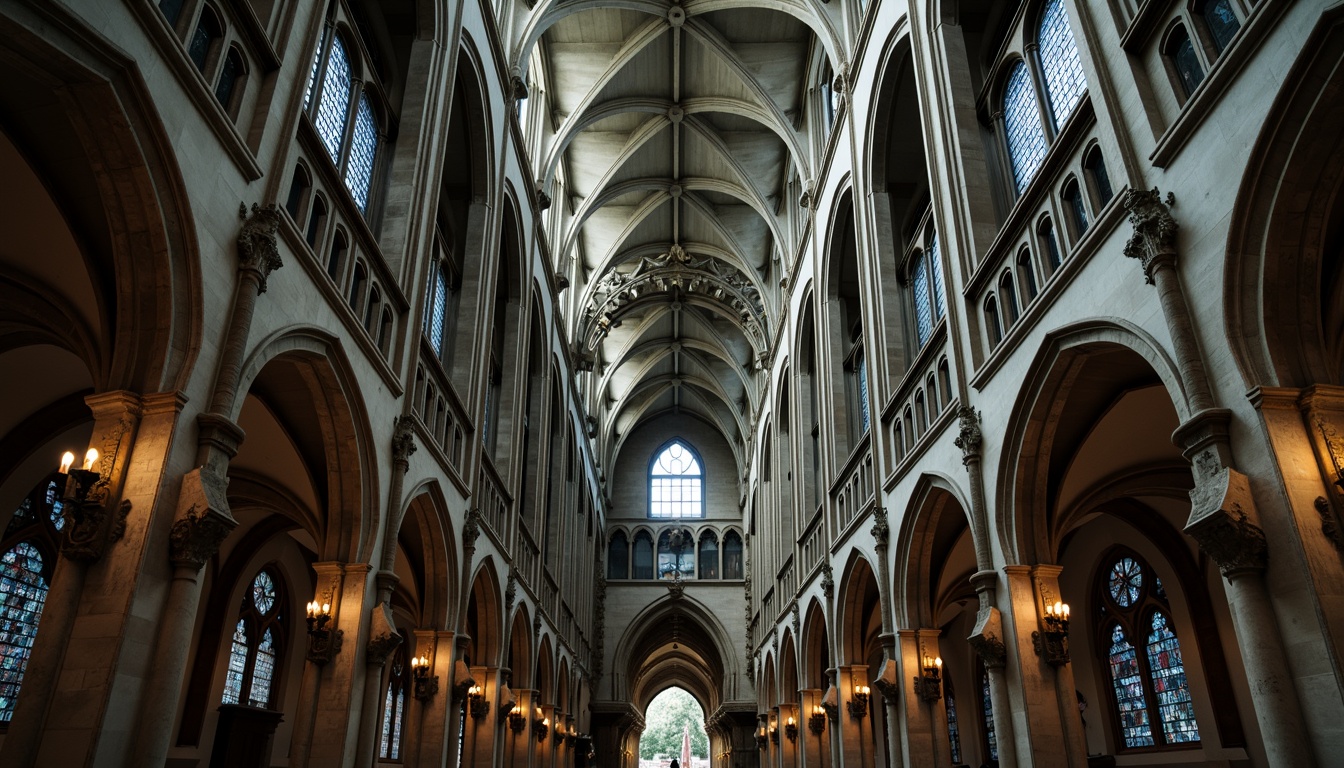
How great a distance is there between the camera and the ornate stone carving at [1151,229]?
25.6 feet

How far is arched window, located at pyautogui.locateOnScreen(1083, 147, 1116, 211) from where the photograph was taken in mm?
9703

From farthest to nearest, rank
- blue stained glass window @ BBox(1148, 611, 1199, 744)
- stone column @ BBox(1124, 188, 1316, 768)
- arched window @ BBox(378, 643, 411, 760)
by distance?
arched window @ BBox(378, 643, 411, 760)
blue stained glass window @ BBox(1148, 611, 1199, 744)
stone column @ BBox(1124, 188, 1316, 768)

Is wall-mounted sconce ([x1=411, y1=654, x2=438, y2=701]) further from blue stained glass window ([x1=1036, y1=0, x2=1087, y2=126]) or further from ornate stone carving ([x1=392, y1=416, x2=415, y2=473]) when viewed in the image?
blue stained glass window ([x1=1036, y1=0, x2=1087, y2=126])

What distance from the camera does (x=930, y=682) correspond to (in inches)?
573

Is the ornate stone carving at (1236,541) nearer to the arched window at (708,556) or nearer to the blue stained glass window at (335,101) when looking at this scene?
the blue stained glass window at (335,101)

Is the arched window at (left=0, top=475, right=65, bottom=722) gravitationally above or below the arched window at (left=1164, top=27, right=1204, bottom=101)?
below

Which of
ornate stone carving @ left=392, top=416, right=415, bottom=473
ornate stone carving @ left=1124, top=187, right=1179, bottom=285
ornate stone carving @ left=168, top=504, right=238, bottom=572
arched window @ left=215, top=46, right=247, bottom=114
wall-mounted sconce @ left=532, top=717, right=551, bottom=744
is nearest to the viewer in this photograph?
ornate stone carving @ left=168, top=504, right=238, bottom=572

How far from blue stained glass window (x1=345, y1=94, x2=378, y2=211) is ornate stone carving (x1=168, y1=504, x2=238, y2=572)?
7.47 metres

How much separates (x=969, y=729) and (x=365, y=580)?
20.5 meters

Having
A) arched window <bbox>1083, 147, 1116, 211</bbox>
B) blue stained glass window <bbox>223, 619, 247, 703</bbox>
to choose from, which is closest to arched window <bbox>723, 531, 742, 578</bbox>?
blue stained glass window <bbox>223, 619, 247, 703</bbox>

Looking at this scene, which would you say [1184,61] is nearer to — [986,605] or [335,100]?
[986,605]

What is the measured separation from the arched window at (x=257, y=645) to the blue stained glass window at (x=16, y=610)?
20.7 feet

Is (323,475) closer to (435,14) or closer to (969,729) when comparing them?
(435,14)

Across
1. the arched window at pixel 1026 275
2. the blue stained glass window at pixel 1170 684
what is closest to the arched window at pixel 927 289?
the arched window at pixel 1026 275
